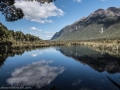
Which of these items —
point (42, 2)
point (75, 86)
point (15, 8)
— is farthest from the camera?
point (15, 8)

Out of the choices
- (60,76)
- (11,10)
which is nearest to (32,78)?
(60,76)

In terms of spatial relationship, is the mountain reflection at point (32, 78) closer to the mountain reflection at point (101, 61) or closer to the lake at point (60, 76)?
the lake at point (60, 76)

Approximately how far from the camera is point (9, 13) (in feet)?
66.1

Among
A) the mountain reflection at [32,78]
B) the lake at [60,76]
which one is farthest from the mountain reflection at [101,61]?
the mountain reflection at [32,78]

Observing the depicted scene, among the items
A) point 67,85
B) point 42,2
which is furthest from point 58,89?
point 42,2

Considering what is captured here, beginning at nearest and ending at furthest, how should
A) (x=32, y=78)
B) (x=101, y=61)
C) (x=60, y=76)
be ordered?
(x=32, y=78) → (x=60, y=76) → (x=101, y=61)

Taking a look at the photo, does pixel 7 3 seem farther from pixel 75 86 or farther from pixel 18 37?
pixel 18 37

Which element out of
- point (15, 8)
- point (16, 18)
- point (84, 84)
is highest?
point (15, 8)

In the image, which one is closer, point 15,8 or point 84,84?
point 84,84

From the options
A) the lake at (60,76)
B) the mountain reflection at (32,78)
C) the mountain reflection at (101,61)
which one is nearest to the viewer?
the lake at (60,76)

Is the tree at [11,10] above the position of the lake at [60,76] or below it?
above

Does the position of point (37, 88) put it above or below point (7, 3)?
below

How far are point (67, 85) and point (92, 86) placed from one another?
2.07 meters

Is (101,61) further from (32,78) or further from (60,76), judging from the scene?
(32,78)
